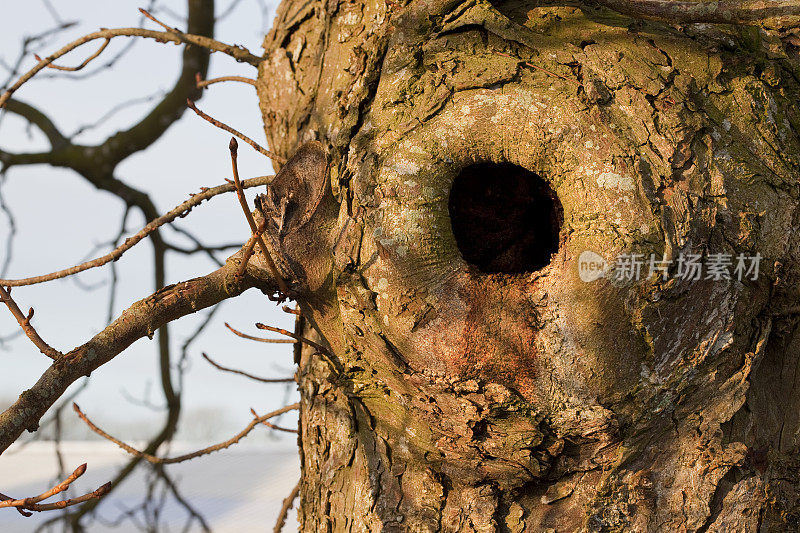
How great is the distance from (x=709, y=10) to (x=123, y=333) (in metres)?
1.38

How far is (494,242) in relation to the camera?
5.38 ft

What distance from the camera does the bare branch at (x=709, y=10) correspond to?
4.24ft

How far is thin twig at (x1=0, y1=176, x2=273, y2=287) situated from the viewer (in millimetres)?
1583

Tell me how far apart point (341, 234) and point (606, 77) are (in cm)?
67

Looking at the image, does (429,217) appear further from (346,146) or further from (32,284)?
(32,284)

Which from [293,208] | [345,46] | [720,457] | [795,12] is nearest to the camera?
[795,12]

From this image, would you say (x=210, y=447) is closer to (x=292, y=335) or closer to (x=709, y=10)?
(x=292, y=335)

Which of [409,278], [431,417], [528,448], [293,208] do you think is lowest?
[528,448]

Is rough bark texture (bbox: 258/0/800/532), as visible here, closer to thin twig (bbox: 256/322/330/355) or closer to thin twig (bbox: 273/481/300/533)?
thin twig (bbox: 256/322/330/355)

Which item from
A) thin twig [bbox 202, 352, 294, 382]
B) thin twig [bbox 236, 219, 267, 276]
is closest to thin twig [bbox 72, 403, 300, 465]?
thin twig [bbox 202, 352, 294, 382]

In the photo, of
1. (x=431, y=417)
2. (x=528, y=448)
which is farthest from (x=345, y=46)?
(x=528, y=448)

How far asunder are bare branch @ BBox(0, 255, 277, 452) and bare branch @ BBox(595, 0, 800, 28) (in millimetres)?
1003

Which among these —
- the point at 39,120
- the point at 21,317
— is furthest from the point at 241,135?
the point at 39,120

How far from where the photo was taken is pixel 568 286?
1.31m
